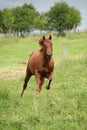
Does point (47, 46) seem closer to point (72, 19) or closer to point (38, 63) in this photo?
point (38, 63)

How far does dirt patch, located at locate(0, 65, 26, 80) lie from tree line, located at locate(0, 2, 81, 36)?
202 ft

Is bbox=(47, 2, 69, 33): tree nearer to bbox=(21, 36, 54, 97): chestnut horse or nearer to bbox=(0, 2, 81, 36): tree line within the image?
bbox=(0, 2, 81, 36): tree line

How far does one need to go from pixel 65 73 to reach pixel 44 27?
3063 inches

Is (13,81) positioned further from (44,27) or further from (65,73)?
(44,27)

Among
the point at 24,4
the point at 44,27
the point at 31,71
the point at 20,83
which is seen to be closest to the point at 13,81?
the point at 20,83

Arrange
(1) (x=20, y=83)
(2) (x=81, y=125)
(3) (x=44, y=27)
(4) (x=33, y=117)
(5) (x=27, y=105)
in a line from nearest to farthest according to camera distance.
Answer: (2) (x=81, y=125) → (4) (x=33, y=117) → (5) (x=27, y=105) → (1) (x=20, y=83) → (3) (x=44, y=27)

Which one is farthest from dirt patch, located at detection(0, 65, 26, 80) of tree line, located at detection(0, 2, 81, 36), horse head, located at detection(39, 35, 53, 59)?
tree line, located at detection(0, 2, 81, 36)

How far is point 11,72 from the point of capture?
947 inches

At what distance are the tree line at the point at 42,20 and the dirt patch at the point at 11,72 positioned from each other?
61.5m

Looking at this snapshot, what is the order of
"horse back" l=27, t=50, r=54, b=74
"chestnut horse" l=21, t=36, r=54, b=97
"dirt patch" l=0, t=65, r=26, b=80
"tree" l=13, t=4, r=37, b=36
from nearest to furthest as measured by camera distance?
"chestnut horse" l=21, t=36, r=54, b=97 < "horse back" l=27, t=50, r=54, b=74 < "dirt patch" l=0, t=65, r=26, b=80 < "tree" l=13, t=4, r=37, b=36

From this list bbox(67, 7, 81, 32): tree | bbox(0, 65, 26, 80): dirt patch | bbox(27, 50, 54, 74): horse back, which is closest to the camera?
bbox(27, 50, 54, 74): horse back

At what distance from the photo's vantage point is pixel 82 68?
20.2m

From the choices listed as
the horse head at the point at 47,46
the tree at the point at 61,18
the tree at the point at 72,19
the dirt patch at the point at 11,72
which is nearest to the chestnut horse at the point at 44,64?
the horse head at the point at 47,46

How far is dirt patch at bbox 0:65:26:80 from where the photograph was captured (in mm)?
22344
